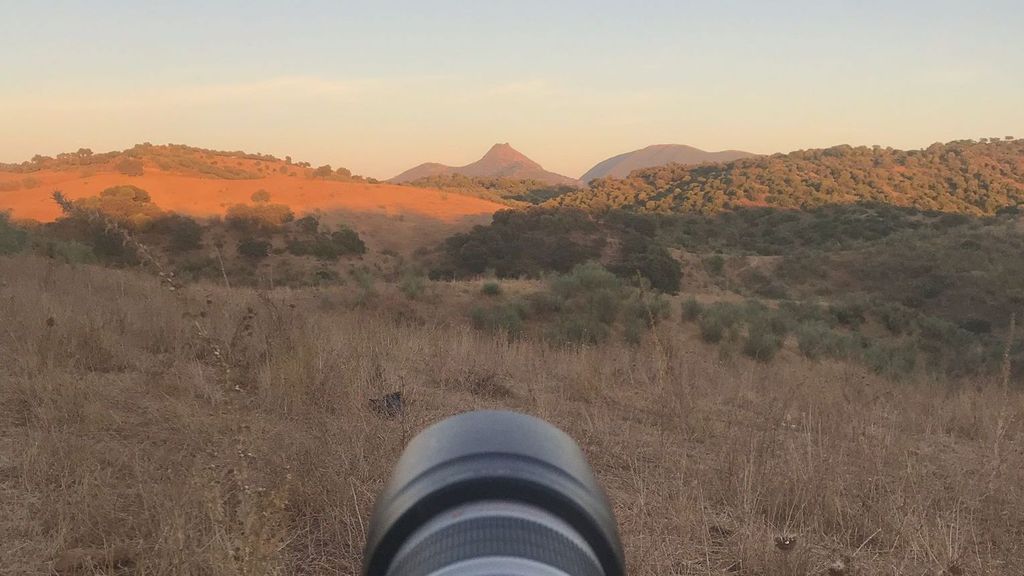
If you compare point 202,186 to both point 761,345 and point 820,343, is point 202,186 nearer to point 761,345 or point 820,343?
point 761,345

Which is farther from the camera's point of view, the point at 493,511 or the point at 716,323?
the point at 716,323

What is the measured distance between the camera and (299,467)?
11.1 feet

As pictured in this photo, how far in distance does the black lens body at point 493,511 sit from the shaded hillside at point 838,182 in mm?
44533

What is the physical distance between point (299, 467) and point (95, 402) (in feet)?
5.68

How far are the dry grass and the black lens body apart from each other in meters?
1.23

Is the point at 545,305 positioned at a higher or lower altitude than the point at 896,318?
higher

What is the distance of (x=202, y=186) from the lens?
44.0m

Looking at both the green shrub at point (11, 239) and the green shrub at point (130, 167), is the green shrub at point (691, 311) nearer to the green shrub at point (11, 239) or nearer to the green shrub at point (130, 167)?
the green shrub at point (11, 239)

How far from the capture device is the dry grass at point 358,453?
9.01ft

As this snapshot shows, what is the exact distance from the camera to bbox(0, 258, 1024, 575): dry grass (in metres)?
2.75

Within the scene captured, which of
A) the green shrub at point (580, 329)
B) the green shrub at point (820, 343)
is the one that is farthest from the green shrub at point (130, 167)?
the green shrub at point (820, 343)

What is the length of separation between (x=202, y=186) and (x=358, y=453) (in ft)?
148

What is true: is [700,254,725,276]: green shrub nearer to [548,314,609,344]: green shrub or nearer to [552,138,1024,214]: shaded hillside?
[552,138,1024,214]: shaded hillside

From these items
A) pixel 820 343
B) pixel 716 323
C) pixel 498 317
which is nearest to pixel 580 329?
pixel 498 317
